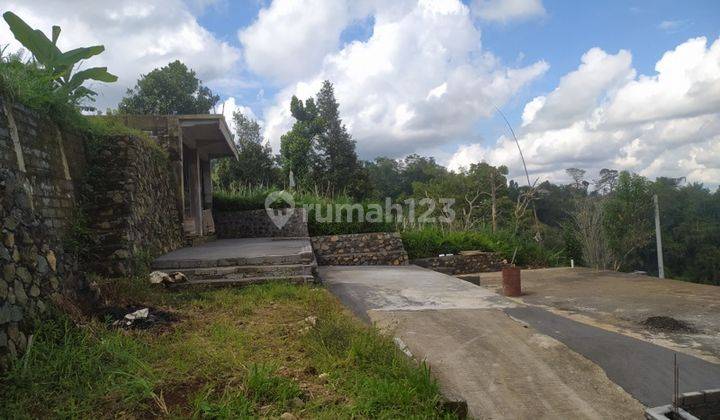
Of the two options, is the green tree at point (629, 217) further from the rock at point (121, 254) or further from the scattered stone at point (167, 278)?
the rock at point (121, 254)

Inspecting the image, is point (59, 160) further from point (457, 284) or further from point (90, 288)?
point (457, 284)

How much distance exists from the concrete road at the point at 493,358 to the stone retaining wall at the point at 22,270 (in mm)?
2853

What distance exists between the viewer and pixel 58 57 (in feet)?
19.7

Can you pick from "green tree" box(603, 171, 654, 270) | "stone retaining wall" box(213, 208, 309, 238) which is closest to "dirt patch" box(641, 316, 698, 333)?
"stone retaining wall" box(213, 208, 309, 238)

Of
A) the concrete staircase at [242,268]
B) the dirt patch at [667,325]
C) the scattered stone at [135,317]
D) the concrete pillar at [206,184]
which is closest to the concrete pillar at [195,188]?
the concrete pillar at [206,184]

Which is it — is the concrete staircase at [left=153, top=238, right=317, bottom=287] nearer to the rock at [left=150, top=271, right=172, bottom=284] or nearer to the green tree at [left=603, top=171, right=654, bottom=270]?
the rock at [left=150, top=271, right=172, bottom=284]

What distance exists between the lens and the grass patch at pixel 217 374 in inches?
106

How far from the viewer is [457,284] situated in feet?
25.6

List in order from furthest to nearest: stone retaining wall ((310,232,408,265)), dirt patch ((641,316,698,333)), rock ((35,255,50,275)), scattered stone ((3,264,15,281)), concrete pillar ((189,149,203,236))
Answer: concrete pillar ((189,149,203,236)) < stone retaining wall ((310,232,408,265)) < dirt patch ((641,316,698,333)) < rock ((35,255,50,275)) < scattered stone ((3,264,15,281))

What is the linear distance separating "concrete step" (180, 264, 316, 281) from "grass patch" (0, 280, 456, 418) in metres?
2.52

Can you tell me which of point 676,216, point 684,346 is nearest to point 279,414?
point 684,346

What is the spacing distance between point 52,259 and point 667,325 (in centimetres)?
621

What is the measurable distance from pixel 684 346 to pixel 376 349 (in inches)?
123

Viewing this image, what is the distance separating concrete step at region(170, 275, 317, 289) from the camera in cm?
644
